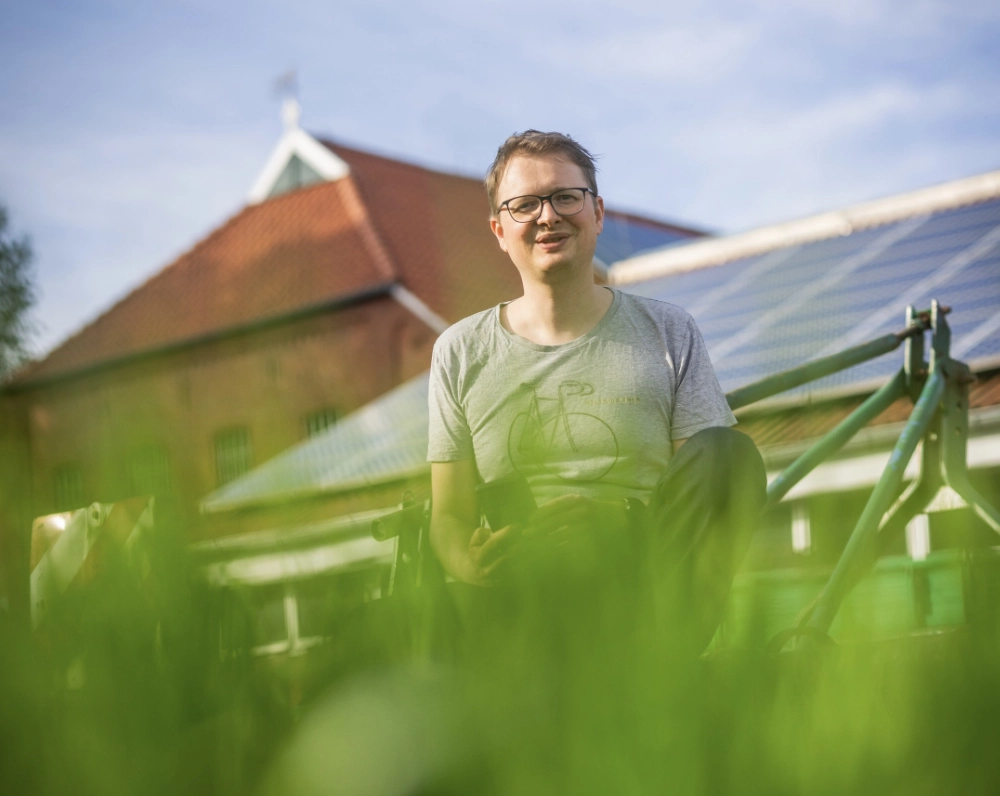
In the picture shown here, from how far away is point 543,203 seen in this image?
2102 mm

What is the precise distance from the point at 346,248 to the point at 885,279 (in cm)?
1589

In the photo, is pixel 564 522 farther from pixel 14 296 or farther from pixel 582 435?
pixel 582 435

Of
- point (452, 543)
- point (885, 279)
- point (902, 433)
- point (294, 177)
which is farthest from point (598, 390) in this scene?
point (294, 177)

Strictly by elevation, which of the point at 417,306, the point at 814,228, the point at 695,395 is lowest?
the point at 695,395

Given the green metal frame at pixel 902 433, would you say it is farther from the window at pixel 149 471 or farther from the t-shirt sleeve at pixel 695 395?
the window at pixel 149 471

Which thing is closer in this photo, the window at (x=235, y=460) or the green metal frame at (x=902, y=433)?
the window at (x=235, y=460)

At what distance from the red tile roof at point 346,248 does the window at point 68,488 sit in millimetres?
20224

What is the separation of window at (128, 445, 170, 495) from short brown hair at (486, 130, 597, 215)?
1.46m

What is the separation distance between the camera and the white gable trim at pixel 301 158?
1035 inches

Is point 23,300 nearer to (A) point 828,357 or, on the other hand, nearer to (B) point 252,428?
(B) point 252,428

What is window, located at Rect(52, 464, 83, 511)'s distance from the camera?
70 centimetres

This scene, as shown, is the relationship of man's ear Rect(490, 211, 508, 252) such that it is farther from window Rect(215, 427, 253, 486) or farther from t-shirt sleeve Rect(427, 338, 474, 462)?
window Rect(215, 427, 253, 486)

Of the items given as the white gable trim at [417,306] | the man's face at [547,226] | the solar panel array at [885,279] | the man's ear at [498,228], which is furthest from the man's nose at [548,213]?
the white gable trim at [417,306]

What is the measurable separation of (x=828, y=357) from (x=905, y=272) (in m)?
7.68
